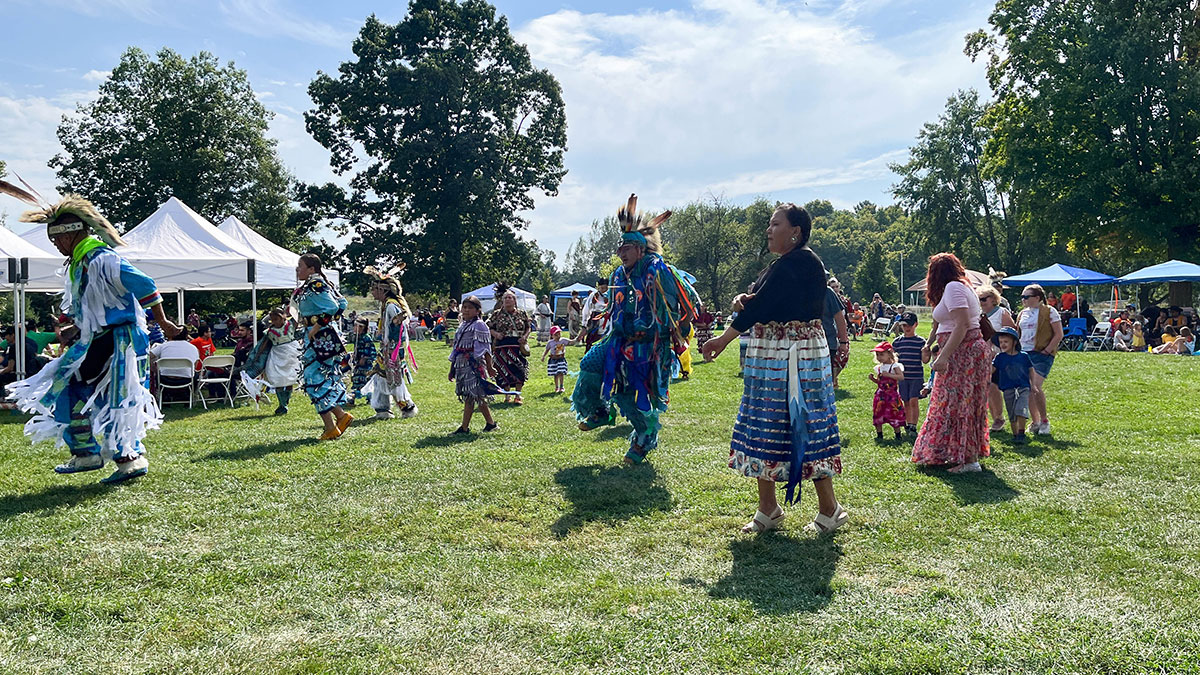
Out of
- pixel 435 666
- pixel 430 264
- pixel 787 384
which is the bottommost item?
pixel 435 666

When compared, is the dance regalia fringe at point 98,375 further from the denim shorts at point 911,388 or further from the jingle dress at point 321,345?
the denim shorts at point 911,388

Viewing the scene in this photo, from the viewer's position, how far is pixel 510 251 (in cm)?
4044

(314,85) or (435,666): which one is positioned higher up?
(314,85)

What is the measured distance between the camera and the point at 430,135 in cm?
3831

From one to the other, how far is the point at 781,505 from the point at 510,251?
118 ft

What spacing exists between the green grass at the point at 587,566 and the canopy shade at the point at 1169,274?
18936 mm

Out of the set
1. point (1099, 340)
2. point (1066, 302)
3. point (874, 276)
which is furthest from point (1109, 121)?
point (874, 276)

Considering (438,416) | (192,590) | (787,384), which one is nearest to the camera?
(192,590)

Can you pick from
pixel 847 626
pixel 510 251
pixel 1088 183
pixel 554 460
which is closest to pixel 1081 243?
pixel 1088 183

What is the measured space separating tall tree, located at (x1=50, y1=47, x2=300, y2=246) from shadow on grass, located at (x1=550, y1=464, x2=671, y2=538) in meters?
37.8

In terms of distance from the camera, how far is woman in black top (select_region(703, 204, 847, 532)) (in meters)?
4.50

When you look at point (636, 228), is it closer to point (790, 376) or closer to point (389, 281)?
point (790, 376)

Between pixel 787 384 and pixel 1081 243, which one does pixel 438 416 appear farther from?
pixel 1081 243

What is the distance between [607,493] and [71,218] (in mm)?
4400
